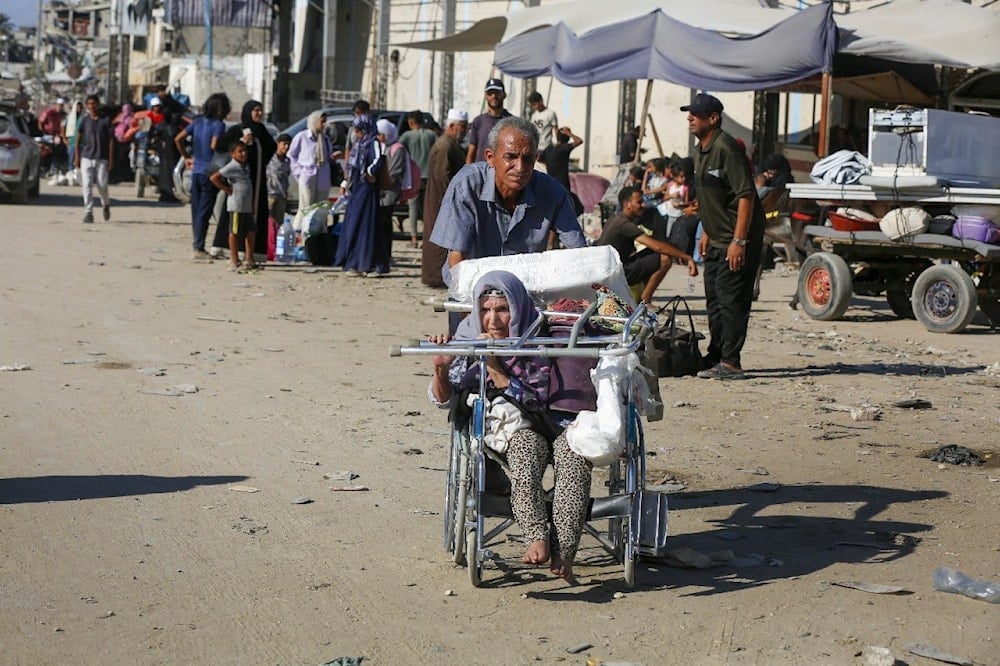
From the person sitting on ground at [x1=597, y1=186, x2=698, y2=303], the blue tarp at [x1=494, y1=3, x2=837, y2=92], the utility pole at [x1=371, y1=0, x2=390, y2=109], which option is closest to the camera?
the person sitting on ground at [x1=597, y1=186, x2=698, y2=303]

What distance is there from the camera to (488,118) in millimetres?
13844

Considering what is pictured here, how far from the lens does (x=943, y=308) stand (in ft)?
41.5

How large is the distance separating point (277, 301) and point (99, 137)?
8169 millimetres

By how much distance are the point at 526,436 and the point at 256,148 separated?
432 inches

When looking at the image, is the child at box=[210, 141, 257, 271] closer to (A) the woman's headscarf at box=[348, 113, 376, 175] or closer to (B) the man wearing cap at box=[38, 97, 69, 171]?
(A) the woman's headscarf at box=[348, 113, 376, 175]

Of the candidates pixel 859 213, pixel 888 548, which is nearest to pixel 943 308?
pixel 859 213

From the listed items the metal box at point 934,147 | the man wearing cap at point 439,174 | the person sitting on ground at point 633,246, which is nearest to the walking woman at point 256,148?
the man wearing cap at point 439,174

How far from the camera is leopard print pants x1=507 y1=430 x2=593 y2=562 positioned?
4902 millimetres

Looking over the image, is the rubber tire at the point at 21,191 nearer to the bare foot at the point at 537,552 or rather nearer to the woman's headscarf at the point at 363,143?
the woman's headscarf at the point at 363,143

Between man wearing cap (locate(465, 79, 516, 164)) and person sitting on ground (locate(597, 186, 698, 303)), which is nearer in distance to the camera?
person sitting on ground (locate(597, 186, 698, 303))

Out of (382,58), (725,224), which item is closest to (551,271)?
(725,224)

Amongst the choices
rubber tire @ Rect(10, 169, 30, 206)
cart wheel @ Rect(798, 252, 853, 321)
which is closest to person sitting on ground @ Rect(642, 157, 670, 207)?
cart wheel @ Rect(798, 252, 853, 321)

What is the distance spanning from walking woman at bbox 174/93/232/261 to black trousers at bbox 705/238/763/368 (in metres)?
7.90

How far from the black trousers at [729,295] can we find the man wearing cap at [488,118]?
12.6 feet
